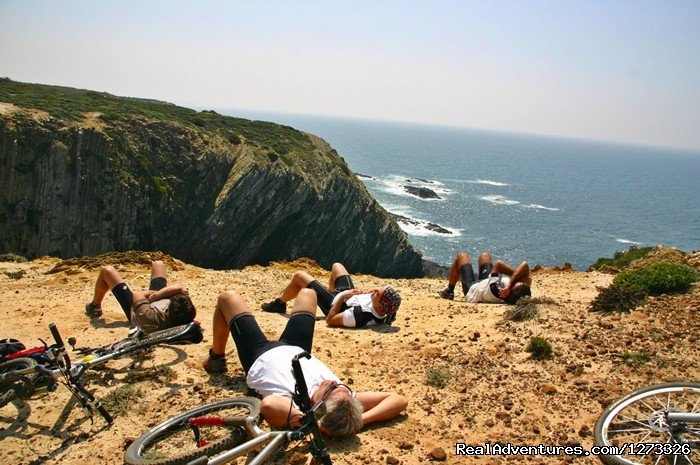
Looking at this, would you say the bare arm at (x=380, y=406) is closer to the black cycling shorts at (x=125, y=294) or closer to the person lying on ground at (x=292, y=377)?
the person lying on ground at (x=292, y=377)

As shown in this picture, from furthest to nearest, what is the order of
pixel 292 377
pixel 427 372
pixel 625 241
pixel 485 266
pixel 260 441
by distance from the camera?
pixel 625 241
pixel 485 266
pixel 427 372
pixel 292 377
pixel 260 441

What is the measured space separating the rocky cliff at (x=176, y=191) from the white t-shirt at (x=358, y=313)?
33.5m

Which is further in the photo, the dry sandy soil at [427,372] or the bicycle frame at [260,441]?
the dry sandy soil at [427,372]

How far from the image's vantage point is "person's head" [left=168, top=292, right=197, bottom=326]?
24.7ft

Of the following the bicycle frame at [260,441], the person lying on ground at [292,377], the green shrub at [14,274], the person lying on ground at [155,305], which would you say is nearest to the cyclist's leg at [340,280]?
the person lying on ground at [155,305]

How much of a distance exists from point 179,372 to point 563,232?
89472mm

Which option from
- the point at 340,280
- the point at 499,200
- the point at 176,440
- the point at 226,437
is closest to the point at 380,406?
the point at 226,437

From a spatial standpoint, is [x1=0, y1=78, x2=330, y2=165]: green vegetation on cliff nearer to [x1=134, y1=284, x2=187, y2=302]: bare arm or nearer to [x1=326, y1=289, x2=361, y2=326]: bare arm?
[x1=134, y1=284, x2=187, y2=302]: bare arm

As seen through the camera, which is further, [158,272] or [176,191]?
[176,191]

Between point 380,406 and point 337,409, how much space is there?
101cm

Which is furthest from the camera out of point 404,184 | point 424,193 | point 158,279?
point 404,184

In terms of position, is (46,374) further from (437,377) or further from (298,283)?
(437,377)

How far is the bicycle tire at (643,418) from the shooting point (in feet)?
15.8

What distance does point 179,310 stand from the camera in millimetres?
7547
